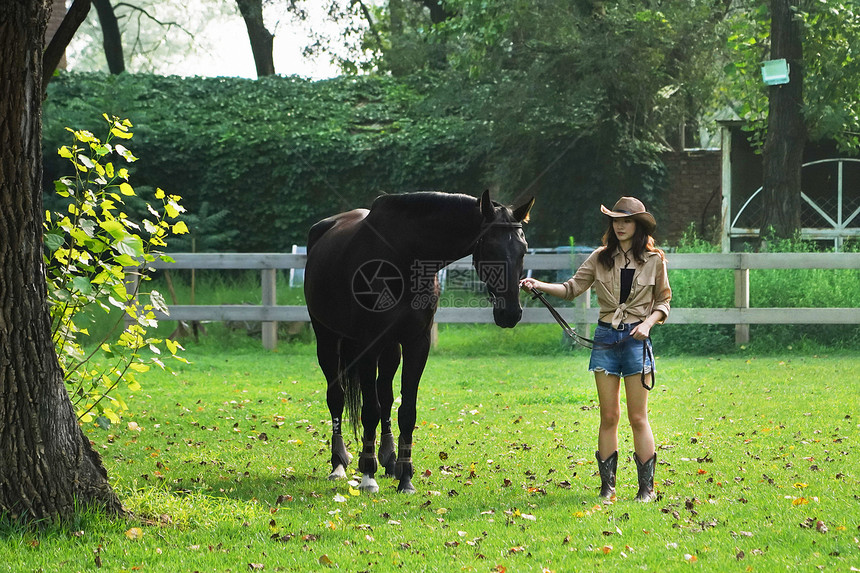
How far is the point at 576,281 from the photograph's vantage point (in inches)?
217

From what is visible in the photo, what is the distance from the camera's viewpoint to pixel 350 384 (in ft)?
21.6

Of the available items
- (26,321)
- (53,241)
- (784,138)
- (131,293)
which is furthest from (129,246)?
(784,138)

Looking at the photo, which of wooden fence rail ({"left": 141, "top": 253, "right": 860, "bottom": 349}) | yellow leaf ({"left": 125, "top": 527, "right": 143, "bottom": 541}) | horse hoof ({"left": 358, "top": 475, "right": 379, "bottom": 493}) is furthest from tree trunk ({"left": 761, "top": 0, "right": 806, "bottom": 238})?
yellow leaf ({"left": 125, "top": 527, "right": 143, "bottom": 541})

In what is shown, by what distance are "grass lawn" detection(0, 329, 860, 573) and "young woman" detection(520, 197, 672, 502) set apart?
277mm

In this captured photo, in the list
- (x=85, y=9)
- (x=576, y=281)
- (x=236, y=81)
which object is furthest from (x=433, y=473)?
(x=236, y=81)

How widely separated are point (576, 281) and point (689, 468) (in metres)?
1.56

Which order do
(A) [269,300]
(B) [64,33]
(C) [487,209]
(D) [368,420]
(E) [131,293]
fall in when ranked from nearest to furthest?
(C) [487,209] → (B) [64,33] → (D) [368,420] → (E) [131,293] → (A) [269,300]

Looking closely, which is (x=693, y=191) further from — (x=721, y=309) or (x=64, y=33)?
(x=64, y=33)

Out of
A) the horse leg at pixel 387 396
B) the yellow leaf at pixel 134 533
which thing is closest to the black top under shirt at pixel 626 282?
the horse leg at pixel 387 396

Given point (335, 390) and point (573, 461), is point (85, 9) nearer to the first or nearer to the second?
point (335, 390)

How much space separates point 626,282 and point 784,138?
11245 mm

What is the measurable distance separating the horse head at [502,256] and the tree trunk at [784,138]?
10.9 metres

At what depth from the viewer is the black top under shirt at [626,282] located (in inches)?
210

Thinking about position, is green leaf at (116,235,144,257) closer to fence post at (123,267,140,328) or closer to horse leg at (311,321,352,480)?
fence post at (123,267,140,328)
